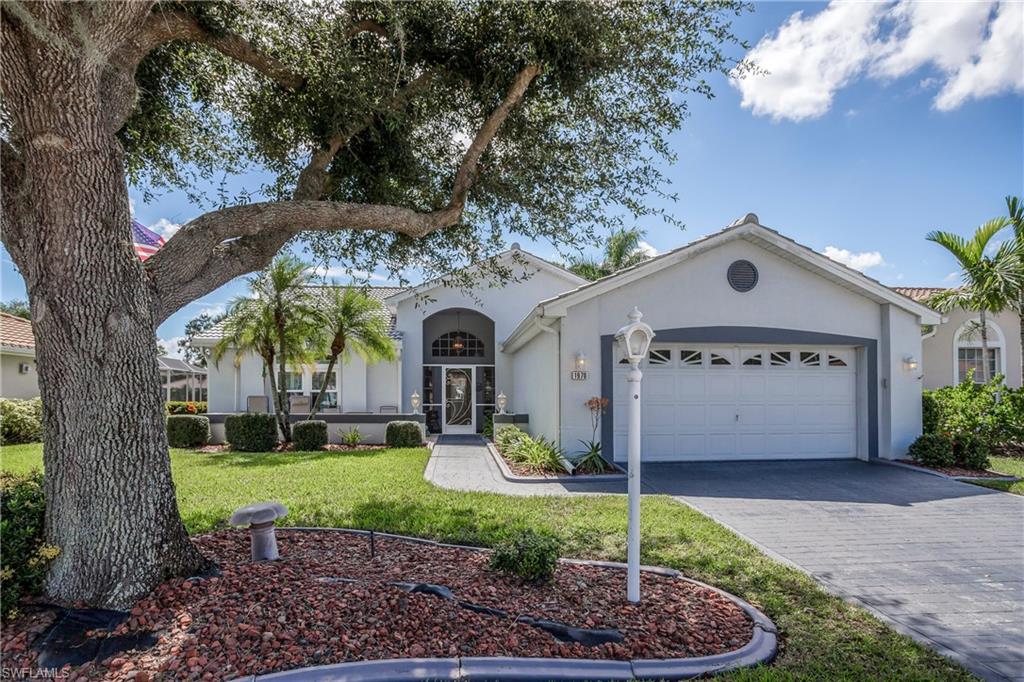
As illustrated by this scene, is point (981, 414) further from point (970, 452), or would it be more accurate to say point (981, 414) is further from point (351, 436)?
point (351, 436)

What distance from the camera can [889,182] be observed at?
11.3m

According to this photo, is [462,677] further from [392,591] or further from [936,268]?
[936,268]

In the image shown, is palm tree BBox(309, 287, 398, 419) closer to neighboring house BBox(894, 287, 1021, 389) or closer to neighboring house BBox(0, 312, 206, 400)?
neighboring house BBox(0, 312, 206, 400)

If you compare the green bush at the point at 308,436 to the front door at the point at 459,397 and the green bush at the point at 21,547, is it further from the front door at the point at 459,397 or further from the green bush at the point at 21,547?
the green bush at the point at 21,547

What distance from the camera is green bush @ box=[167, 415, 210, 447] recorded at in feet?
49.8

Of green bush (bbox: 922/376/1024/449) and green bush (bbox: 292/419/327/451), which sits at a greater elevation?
green bush (bbox: 922/376/1024/449)

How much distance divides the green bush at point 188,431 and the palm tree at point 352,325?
324 cm

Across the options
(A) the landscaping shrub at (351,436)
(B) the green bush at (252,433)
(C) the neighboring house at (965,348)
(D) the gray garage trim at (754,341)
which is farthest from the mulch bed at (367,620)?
(C) the neighboring house at (965,348)

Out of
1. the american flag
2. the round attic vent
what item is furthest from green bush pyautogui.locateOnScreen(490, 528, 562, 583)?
the round attic vent

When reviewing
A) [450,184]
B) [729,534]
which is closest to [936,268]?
[729,534]

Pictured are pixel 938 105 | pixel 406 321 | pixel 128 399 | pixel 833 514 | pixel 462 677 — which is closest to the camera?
pixel 462 677

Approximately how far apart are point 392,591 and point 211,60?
728cm

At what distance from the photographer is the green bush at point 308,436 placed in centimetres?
1481

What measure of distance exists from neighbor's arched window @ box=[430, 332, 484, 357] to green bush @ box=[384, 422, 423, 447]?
4.66 metres
